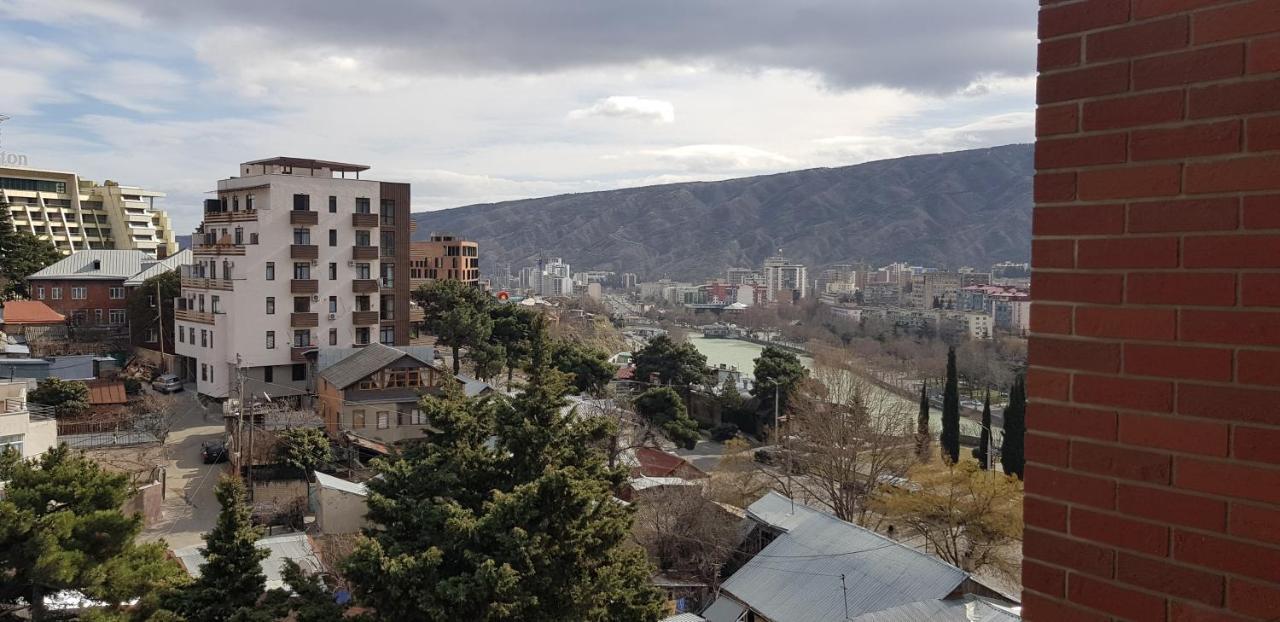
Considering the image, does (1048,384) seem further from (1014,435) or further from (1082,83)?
(1014,435)

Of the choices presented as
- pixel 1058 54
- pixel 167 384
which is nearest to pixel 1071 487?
pixel 1058 54

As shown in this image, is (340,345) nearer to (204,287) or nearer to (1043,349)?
(204,287)

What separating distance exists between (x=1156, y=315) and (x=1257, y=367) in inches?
7.5

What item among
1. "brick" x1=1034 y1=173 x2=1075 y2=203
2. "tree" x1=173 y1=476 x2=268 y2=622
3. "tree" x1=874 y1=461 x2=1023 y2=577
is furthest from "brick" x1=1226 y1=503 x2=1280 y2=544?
"tree" x1=874 y1=461 x2=1023 y2=577

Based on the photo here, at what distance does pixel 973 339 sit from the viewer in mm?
58750

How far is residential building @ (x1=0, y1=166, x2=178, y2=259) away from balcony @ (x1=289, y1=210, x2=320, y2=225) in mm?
33169

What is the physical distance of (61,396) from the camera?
73.4 ft

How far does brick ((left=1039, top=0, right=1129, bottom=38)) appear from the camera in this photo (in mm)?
1727

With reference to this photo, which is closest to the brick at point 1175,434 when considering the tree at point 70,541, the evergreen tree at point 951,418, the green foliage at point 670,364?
the tree at point 70,541

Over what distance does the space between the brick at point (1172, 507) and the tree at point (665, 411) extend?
995 inches

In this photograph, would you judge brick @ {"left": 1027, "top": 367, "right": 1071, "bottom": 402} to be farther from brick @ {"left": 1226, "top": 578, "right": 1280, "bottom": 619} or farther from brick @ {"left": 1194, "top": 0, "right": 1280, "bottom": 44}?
brick @ {"left": 1194, "top": 0, "right": 1280, "bottom": 44}

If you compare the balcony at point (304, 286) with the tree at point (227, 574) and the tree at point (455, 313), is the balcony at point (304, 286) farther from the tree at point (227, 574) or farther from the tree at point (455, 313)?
the tree at point (227, 574)

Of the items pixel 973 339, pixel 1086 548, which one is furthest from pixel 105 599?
pixel 973 339

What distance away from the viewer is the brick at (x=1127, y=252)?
1.65 meters
